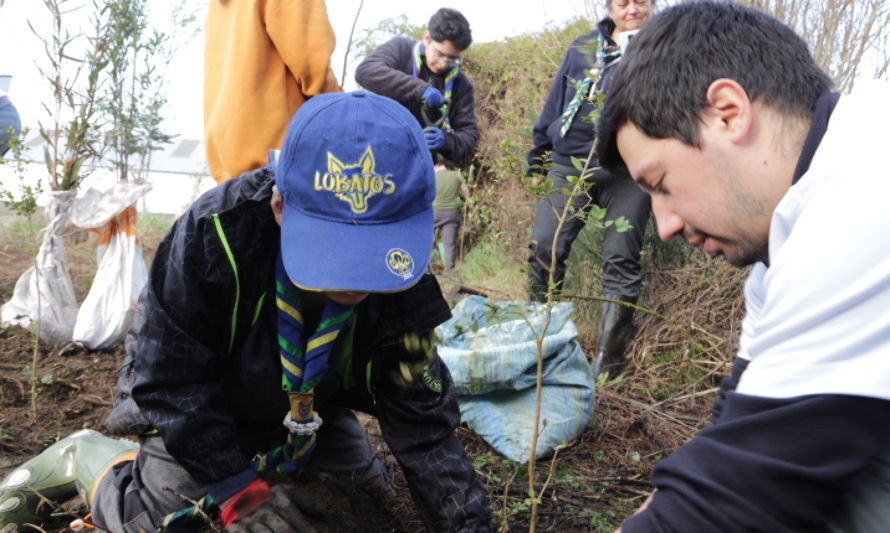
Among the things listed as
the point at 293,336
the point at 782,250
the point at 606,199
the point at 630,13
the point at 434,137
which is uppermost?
the point at 630,13

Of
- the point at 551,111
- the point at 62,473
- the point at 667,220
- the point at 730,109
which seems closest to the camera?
the point at 730,109

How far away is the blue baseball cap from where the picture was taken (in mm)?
1668

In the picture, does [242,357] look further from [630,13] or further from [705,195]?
[630,13]

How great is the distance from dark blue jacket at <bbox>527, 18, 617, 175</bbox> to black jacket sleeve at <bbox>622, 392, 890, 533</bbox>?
2.42 m

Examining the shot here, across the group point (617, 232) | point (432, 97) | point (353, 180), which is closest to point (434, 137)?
point (432, 97)

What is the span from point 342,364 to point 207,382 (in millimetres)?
417


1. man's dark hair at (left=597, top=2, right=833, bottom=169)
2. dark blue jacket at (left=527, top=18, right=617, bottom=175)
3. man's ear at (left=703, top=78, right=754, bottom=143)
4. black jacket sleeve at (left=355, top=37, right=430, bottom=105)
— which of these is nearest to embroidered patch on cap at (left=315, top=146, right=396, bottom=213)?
man's dark hair at (left=597, top=2, right=833, bottom=169)

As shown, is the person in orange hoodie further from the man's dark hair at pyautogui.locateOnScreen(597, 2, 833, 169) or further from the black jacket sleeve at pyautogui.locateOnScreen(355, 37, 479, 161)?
the man's dark hair at pyautogui.locateOnScreen(597, 2, 833, 169)

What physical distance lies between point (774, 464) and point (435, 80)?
152 inches

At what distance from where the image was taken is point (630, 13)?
3432mm

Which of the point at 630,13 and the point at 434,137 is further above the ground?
the point at 630,13

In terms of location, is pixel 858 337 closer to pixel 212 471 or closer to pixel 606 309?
pixel 212 471

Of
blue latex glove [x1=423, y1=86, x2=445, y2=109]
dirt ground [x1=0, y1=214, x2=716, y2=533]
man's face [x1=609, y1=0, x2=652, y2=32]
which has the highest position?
man's face [x1=609, y1=0, x2=652, y2=32]

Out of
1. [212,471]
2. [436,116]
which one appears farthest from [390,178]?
[436,116]
